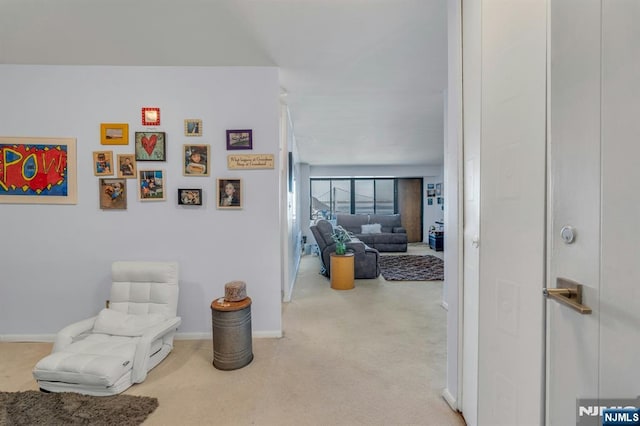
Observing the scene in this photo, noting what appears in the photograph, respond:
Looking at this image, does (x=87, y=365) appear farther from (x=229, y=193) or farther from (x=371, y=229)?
(x=371, y=229)

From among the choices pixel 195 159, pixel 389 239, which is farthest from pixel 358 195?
pixel 195 159

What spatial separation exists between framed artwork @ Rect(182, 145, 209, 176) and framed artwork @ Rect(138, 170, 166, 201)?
245 mm

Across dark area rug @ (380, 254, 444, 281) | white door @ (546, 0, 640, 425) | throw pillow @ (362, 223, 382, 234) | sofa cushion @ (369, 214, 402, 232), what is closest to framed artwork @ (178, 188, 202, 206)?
white door @ (546, 0, 640, 425)

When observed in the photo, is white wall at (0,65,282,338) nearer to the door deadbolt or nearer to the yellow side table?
the yellow side table

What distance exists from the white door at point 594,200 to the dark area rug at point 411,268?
415 cm

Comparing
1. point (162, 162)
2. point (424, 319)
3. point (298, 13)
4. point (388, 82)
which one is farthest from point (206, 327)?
point (388, 82)

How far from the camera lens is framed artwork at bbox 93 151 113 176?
9.07ft

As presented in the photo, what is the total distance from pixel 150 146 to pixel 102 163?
47 centimetres

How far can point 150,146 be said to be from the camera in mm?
2770

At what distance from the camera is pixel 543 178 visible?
108cm

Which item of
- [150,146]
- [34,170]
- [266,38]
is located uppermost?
[266,38]

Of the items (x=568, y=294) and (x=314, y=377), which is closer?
(x=568, y=294)

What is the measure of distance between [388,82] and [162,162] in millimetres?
2383

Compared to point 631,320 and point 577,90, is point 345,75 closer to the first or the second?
point 577,90
